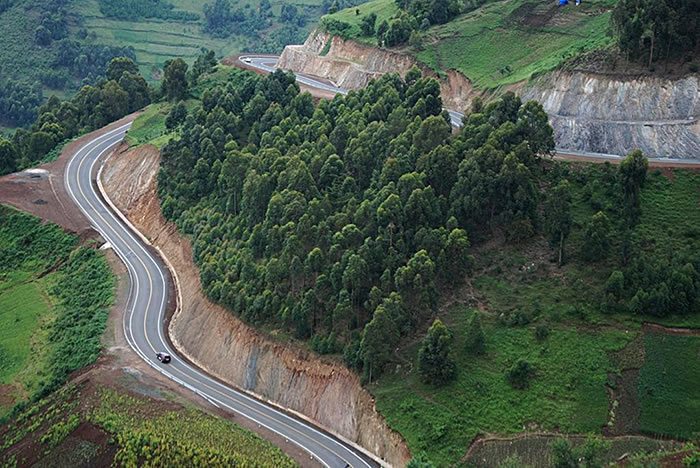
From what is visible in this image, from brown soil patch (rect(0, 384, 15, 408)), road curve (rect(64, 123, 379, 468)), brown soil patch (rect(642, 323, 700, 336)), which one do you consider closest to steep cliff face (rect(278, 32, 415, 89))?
road curve (rect(64, 123, 379, 468))

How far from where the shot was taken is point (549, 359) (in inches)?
2212

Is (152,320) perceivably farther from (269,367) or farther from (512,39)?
(512,39)

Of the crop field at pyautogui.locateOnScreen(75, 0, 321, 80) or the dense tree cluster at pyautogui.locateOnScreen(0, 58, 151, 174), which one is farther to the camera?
the crop field at pyautogui.locateOnScreen(75, 0, 321, 80)

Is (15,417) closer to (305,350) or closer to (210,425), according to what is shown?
(210,425)

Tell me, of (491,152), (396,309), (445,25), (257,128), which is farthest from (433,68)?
(396,309)

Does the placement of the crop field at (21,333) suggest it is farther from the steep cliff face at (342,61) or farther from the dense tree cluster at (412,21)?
the dense tree cluster at (412,21)

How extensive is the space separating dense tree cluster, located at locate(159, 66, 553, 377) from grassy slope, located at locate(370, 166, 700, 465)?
2.67m

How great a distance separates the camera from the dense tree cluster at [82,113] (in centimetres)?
10600

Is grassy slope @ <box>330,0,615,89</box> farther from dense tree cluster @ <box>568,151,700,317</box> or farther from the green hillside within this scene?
the green hillside

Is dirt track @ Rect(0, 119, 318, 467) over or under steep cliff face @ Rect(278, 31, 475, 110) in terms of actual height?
under

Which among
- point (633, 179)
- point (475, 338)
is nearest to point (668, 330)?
point (633, 179)

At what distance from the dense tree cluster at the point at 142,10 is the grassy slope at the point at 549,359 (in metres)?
144

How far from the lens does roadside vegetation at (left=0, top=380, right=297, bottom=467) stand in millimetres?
55250

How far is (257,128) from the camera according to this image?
8725 cm
